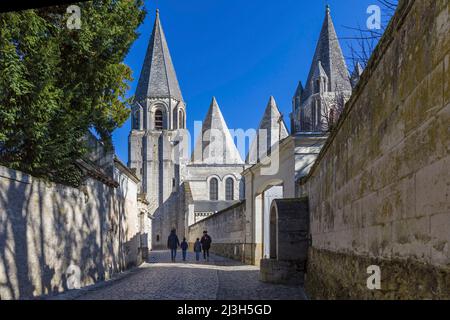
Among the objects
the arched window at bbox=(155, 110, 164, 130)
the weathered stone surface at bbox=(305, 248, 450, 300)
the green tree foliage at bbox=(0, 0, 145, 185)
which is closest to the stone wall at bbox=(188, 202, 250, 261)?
the green tree foliage at bbox=(0, 0, 145, 185)

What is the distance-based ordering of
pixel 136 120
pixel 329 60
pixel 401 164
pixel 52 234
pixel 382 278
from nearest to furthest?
pixel 401 164 < pixel 382 278 < pixel 52 234 < pixel 329 60 < pixel 136 120

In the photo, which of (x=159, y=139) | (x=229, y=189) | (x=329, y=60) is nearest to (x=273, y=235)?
(x=329, y=60)

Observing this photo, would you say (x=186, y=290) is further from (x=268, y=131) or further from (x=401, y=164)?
(x=268, y=131)

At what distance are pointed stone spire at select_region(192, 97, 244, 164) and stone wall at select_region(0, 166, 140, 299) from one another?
51436mm

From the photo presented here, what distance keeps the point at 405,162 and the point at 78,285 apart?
914 cm

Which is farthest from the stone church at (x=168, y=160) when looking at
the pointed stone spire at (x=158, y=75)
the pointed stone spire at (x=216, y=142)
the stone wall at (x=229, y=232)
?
the stone wall at (x=229, y=232)

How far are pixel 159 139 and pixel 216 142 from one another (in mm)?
11342

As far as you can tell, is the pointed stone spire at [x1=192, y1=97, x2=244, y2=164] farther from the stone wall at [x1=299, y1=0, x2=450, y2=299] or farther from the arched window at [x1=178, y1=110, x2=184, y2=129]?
the stone wall at [x1=299, y1=0, x2=450, y2=299]

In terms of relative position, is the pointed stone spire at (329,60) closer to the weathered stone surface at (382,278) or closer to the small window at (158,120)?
the small window at (158,120)

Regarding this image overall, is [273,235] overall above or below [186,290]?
above

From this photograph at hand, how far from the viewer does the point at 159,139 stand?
59.1 metres

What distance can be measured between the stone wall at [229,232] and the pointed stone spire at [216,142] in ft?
110
